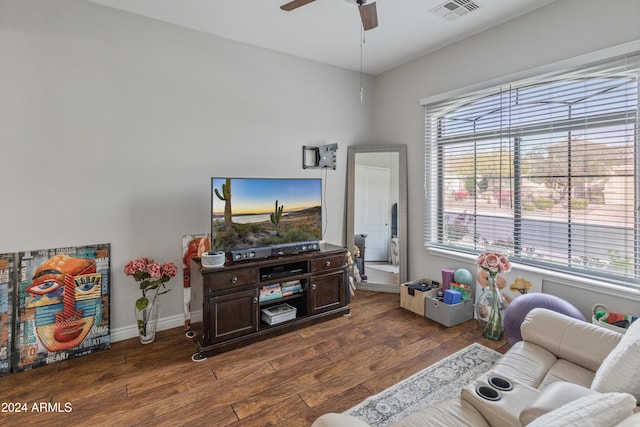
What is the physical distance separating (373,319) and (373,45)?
289 cm

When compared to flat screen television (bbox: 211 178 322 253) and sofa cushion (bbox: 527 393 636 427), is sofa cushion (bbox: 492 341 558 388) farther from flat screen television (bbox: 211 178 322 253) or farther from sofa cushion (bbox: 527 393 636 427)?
flat screen television (bbox: 211 178 322 253)

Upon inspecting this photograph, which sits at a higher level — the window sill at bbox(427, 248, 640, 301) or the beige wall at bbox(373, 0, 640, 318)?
the beige wall at bbox(373, 0, 640, 318)

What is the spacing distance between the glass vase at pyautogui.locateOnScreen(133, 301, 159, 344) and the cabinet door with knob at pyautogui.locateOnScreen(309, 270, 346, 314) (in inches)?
55.6

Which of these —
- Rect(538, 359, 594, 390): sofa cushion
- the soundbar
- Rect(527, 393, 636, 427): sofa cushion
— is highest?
the soundbar

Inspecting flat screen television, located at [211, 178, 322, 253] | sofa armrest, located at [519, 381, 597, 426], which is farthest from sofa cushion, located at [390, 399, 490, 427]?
flat screen television, located at [211, 178, 322, 253]

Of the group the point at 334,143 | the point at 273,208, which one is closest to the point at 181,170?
the point at 273,208

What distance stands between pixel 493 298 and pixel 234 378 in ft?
7.39

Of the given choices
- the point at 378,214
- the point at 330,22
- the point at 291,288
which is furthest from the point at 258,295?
the point at 330,22

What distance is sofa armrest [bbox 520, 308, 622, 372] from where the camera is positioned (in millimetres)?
1681

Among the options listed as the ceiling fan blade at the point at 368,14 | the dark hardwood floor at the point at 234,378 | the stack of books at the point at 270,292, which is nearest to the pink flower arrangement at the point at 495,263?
the dark hardwood floor at the point at 234,378

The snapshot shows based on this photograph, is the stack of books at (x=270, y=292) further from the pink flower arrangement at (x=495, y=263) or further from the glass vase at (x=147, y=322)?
the pink flower arrangement at (x=495, y=263)

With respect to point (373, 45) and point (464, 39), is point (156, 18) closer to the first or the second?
point (373, 45)

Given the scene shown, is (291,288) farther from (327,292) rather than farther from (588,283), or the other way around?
(588,283)

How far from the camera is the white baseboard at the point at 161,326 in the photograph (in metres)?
2.74
